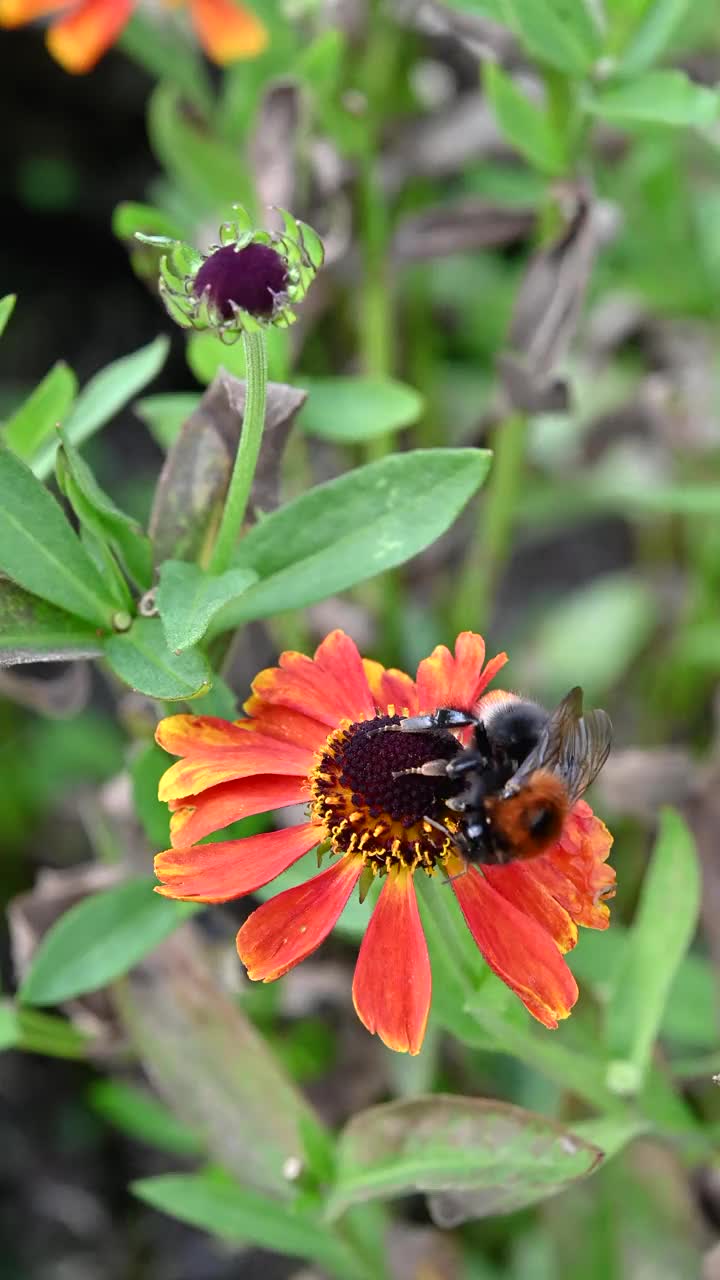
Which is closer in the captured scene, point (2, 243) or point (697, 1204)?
point (697, 1204)

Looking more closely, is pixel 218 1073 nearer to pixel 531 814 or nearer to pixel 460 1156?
pixel 460 1156

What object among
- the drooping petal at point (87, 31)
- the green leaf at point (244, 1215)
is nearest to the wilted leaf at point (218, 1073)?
the green leaf at point (244, 1215)

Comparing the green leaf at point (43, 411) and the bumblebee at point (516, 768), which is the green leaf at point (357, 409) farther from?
the bumblebee at point (516, 768)

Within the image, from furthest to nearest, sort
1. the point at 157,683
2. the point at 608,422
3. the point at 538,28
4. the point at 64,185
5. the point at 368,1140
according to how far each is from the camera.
A: the point at 64,185 < the point at 608,422 < the point at 538,28 < the point at 368,1140 < the point at 157,683

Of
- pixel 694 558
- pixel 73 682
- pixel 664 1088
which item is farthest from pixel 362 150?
pixel 664 1088

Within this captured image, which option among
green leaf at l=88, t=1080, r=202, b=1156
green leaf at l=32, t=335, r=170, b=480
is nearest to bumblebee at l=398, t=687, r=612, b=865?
green leaf at l=32, t=335, r=170, b=480

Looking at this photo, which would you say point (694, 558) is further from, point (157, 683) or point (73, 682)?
point (157, 683)

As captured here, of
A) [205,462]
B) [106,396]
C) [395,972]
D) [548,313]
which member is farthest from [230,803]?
[548,313]
